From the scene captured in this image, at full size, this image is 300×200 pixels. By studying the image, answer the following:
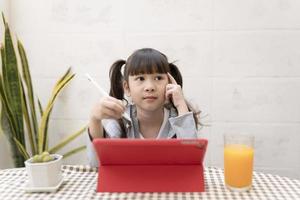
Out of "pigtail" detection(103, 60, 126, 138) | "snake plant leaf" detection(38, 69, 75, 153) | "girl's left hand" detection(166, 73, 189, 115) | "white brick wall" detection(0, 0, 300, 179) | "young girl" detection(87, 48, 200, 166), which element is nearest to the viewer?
"young girl" detection(87, 48, 200, 166)

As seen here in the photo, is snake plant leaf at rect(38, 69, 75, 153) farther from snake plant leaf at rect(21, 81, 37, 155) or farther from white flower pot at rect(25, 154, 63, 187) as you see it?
white flower pot at rect(25, 154, 63, 187)

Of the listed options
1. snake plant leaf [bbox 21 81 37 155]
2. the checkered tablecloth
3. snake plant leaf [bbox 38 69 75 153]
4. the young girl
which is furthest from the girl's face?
snake plant leaf [bbox 21 81 37 155]

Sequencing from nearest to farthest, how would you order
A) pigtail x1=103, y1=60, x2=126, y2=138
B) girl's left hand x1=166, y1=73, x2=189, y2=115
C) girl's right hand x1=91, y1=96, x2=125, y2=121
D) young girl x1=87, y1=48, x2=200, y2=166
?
girl's right hand x1=91, y1=96, x2=125, y2=121
young girl x1=87, y1=48, x2=200, y2=166
girl's left hand x1=166, y1=73, x2=189, y2=115
pigtail x1=103, y1=60, x2=126, y2=138

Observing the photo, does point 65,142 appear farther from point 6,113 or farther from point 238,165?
point 238,165

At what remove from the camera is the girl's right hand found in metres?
1.00

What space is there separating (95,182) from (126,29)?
3.48ft

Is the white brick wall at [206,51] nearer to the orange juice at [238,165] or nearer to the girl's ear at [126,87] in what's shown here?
the girl's ear at [126,87]

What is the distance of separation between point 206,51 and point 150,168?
1034mm

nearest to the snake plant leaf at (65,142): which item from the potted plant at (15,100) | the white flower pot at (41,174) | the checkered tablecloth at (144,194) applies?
the potted plant at (15,100)

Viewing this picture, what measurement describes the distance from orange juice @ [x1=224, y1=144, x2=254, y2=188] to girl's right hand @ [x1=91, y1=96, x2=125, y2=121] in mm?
311

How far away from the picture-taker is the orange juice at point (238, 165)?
2.84ft

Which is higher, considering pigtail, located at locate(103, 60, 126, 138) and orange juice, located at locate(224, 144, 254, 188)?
pigtail, located at locate(103, 60, 126, 138)

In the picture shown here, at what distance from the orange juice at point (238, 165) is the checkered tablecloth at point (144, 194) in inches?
0.9

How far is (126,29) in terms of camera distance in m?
1.82
